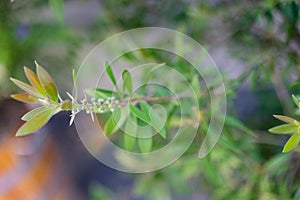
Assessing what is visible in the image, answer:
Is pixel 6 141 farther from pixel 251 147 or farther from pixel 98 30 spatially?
pixel 251 147

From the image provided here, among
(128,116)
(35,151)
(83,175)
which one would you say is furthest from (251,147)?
(83,175)

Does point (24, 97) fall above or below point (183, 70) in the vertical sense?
above

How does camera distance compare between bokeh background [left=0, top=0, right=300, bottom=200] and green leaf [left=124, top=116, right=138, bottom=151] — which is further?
bokeh background [left=0, top=0, right=300, bottom=200]

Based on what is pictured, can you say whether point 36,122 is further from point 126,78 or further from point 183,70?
point 183,70

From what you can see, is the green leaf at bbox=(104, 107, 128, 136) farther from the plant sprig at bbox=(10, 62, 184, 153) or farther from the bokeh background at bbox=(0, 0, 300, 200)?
the bokeh background at bbox=(0, 0, 300, 200)

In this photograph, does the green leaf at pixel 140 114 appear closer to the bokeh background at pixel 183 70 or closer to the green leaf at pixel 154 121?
the green leaf at pixel 154 121

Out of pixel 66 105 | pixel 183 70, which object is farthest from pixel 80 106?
pixel 183 70

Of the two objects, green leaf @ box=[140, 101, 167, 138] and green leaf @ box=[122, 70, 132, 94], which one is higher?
green leaf @ box=[122, 70, 132, 94]

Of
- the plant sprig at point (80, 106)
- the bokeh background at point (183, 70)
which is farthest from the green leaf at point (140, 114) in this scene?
the bokeh background at point (183, 70)

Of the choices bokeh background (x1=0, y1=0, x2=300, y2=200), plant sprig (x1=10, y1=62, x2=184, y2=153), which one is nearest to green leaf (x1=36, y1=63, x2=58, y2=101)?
plant sprig (x1=10, y1=62, x2=184, y2=153)
